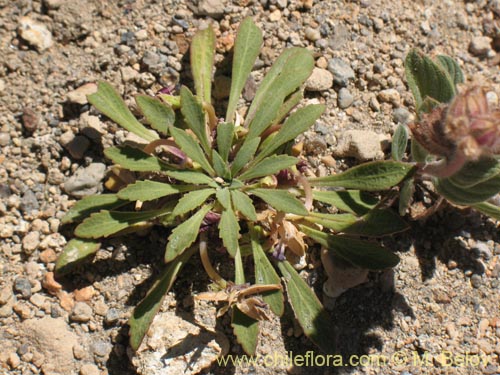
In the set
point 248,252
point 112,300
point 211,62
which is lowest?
point 112,300

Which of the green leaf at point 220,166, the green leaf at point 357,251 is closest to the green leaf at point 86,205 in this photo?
Answer: the green leaf at point 220,166

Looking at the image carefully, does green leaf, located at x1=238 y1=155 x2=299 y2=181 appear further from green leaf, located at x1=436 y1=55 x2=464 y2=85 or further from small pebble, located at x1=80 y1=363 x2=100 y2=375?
small pebble, located at x1=80 y1=363 x2=100 y2=375

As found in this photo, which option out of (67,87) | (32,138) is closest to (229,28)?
(67,87)

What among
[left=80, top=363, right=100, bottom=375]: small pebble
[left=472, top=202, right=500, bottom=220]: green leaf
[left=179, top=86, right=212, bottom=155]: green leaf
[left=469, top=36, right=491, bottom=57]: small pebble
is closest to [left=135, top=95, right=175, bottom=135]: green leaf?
[left=179, top=86, right=212, bottom=155]: green leaf

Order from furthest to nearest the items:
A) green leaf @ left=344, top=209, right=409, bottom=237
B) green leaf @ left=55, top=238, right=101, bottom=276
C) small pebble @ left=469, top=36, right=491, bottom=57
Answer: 1. small pebble @ left=469, top=36, right=491, bottom=57
2. green leaf @ left=55, top=238, right=101, bottom=276
3. green leaf @ left=344, top=209, right=409, bottom=237

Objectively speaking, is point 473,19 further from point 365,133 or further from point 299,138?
point 299,138

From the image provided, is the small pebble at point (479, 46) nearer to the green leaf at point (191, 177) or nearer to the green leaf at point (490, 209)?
the green leaf at point (490, 209)
